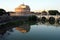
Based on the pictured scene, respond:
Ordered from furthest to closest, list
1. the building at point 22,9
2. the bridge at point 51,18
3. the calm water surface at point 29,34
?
the building at point 22,9, the bridge at point 51,18, the calm water surface at point 29,34

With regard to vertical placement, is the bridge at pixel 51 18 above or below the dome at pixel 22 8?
below

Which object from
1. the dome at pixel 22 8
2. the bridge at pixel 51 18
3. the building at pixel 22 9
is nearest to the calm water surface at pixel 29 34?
the bridge at pixel 51 18

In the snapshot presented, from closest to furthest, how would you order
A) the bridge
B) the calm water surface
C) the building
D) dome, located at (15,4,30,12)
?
the calm water surface < the bridge < the building < dome, located at (15,4,30,12)

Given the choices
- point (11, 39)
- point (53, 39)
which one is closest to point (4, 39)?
point (11, 39)

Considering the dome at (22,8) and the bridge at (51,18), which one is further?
the dome at (22,8)

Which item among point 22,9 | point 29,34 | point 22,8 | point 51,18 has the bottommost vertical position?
point 51,18

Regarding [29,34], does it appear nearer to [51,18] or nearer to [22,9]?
[51,18]

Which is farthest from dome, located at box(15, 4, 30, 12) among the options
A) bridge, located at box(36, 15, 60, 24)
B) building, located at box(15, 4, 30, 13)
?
bridge, located at box(36, 15, 60, 24)

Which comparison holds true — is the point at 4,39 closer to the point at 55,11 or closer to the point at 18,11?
the point at 55,11

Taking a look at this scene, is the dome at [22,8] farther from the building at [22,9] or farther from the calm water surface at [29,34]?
the calm water surface at [29,34]

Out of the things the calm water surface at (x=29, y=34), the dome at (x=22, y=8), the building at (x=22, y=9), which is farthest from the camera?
the dome at (x=22, y=8)

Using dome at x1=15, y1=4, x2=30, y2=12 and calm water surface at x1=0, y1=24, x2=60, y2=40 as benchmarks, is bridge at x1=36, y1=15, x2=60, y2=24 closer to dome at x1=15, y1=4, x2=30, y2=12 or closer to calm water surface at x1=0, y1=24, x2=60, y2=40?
dome at x1=15, y1=4, x2=30, y2=12

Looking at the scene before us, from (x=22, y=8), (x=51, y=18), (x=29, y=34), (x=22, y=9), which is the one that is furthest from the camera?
(x=22, y=8)

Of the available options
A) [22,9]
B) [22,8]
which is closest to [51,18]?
[22,9]
